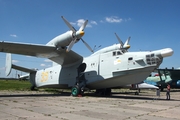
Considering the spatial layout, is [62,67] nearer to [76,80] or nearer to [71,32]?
[76,80]

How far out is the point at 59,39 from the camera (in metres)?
16.3

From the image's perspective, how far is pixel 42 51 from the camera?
17156mm

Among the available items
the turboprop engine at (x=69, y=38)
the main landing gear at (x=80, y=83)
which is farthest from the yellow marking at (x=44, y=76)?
the turboprop engine at (x=69, y=38)

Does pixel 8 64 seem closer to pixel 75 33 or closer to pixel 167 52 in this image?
pixel 75 33

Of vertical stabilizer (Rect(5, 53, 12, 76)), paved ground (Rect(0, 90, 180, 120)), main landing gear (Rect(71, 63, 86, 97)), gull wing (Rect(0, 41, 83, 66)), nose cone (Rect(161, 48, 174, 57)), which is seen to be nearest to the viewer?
paved ground (Rect(0, 90, 180, 120))

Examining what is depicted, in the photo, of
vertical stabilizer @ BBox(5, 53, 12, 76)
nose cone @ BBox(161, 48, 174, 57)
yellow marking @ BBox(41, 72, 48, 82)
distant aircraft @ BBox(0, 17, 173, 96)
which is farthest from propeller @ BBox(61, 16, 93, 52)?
vertical stabilizer @ BBox(5, 53, 12, 76)

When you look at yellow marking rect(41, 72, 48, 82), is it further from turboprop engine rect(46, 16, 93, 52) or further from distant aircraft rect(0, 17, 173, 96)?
turboprop engine rect(46, 16, 93, 52)

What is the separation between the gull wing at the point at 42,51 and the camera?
51.8 ft

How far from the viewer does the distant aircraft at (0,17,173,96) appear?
15.1 m

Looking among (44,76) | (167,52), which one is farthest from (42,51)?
(167,52)

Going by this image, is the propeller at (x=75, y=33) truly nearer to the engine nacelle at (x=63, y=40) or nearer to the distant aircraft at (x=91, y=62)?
the distant aircraft at (x=91, y=62)

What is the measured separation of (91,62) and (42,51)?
4.52m

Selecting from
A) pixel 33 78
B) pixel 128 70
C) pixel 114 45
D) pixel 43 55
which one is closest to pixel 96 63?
pixel 114 45

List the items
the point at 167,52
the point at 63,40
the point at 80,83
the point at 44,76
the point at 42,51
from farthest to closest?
the point at 44,76 < the point at 80,83 < the point at 42,51 < the point at 63,40 < the point at 167,52
